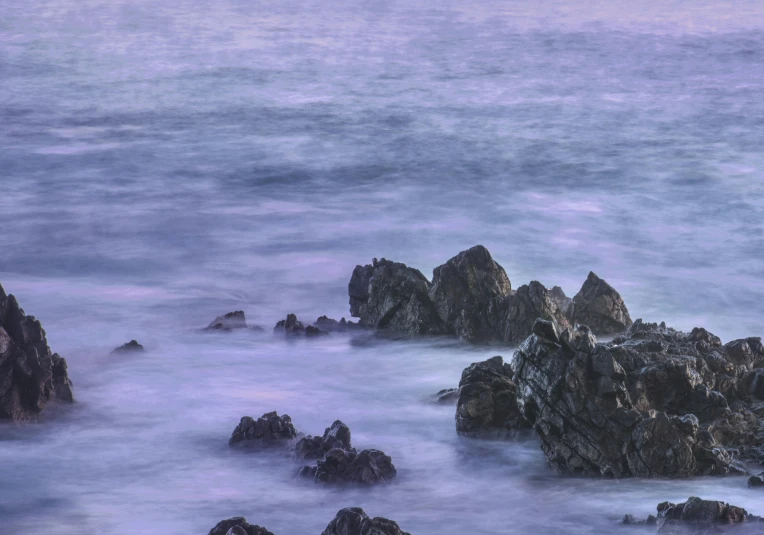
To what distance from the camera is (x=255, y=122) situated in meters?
35.6

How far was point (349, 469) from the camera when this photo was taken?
12641 mm

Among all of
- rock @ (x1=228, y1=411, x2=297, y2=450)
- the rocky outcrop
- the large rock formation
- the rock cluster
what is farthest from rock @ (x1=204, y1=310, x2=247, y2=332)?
the rocky outcrop

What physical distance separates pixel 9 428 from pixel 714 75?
31.9m

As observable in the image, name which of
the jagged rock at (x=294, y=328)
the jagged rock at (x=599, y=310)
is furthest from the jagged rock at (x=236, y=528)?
the jagged rock at (x=599, y=310)

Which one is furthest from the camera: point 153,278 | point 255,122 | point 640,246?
point 255,122

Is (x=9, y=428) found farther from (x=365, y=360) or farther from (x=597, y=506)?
(x=597, y=506)

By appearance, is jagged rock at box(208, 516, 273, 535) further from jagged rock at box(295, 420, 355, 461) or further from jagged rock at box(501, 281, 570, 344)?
jagged rock at box(501, 281, 570, 344)

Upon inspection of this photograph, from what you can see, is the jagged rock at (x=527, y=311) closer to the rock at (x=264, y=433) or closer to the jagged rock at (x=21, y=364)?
the rock at (x=264, y=433)

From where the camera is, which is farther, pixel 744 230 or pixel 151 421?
pixel 744 230

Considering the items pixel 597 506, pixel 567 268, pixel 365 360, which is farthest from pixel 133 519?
pixel 567 268

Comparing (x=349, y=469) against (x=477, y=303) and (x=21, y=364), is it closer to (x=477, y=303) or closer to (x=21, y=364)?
(x=21, y=364)

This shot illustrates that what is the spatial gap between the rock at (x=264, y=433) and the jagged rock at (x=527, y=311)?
13.4ft

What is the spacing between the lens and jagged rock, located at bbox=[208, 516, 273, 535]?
35.2 ft

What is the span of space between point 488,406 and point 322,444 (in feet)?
6.20
